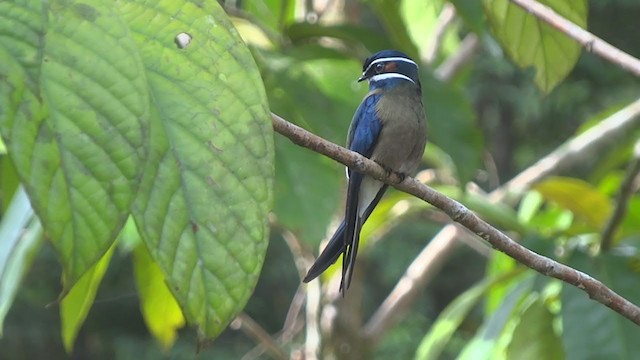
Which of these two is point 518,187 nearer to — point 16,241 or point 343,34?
point 343,34

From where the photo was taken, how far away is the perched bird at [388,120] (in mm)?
1593

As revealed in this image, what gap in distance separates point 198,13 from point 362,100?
3.42 ft

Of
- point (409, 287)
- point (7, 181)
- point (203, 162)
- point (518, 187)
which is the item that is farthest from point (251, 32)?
point (203, 162)

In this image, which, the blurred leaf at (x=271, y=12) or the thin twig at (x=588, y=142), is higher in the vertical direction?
the blurred leaf at (x=271, y=12)

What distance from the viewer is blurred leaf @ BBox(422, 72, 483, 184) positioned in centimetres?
161

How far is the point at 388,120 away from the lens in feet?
5.43

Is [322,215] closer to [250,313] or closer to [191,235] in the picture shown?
[191,235]

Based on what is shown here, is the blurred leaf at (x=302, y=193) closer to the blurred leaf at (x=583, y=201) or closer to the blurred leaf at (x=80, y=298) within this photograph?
the blurred leaf at (x=80, y=298)

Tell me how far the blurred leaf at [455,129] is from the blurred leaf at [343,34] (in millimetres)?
120

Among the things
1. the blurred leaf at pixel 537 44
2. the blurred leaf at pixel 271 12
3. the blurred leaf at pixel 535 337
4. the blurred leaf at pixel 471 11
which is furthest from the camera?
the blurred leaf at pixel 535 337

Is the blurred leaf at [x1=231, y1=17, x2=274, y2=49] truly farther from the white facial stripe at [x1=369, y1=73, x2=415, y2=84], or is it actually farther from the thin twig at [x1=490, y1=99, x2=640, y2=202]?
the thin twig at [x1=490, y1=99, x2=640, y2=202]

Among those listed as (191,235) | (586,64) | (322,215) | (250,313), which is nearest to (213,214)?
(191,235)

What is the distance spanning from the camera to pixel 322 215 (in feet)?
5.32

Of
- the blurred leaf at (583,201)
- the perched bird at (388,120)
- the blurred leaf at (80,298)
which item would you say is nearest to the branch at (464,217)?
the perched bird at (388,120)
